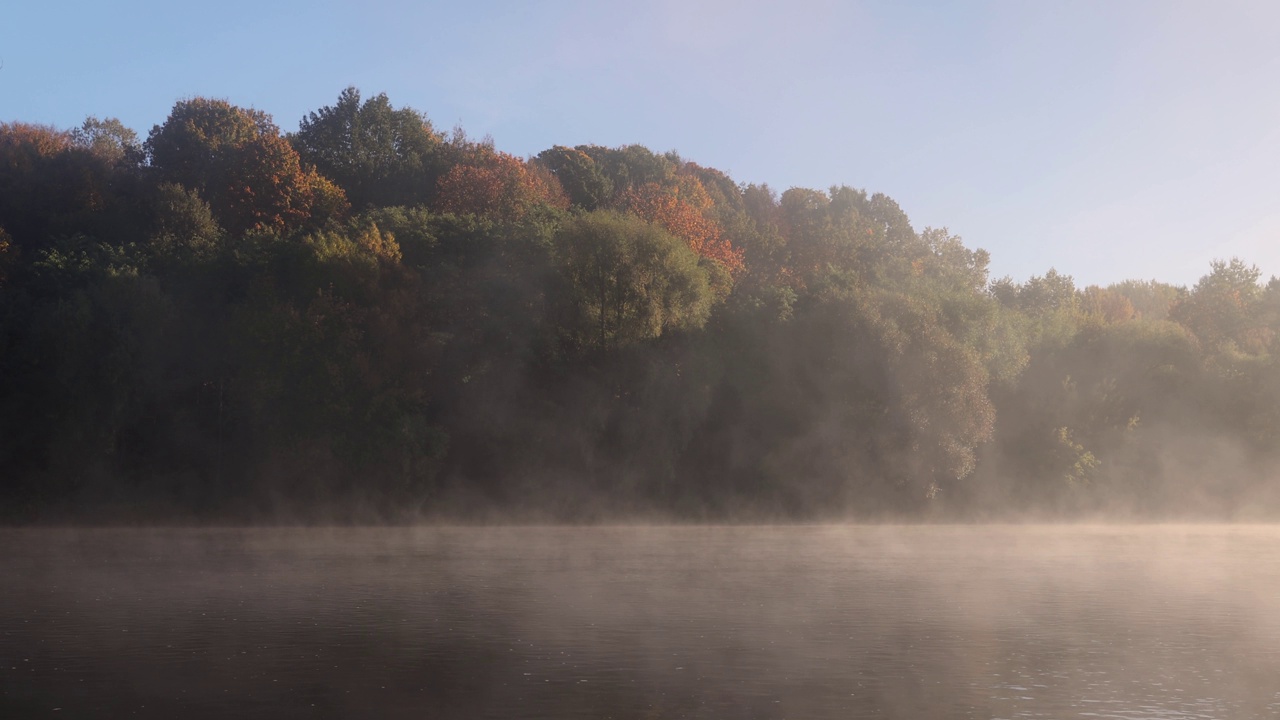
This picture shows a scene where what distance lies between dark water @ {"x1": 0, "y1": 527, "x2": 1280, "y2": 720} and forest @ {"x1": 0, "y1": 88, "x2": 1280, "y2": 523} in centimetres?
1428

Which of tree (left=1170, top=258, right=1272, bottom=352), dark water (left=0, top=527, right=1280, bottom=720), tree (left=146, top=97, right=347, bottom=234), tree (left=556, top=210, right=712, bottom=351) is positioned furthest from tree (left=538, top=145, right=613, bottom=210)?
dark water (left=0, top=527, right=1280, bottom=720)

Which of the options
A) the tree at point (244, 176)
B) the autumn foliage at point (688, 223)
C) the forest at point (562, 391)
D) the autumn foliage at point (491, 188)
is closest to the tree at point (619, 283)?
the forest at point (562, 391)

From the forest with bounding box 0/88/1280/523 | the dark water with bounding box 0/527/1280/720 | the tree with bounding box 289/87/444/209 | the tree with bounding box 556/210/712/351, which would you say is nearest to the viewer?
the dark water with bounding box 0/527/1280/720

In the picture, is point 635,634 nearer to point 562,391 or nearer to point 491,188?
point 562,391

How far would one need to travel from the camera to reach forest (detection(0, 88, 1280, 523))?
52031mm

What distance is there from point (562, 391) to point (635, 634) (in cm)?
3386

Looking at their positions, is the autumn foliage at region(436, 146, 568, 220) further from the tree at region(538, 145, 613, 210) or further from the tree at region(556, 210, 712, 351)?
the tree at region(556, 210, 712, 351)

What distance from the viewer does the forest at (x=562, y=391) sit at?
2048 inches

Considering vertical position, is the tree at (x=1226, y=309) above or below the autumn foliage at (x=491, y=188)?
below

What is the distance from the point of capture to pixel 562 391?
54344 millimetres

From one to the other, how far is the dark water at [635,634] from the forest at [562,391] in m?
14.3

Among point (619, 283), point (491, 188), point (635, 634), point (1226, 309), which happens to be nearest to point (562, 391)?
point (619, 283)

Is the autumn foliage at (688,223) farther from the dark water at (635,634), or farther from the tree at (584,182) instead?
the dark water at (635,634)

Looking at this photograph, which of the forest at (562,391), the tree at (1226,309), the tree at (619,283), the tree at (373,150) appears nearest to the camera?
the forest at (562,391)
